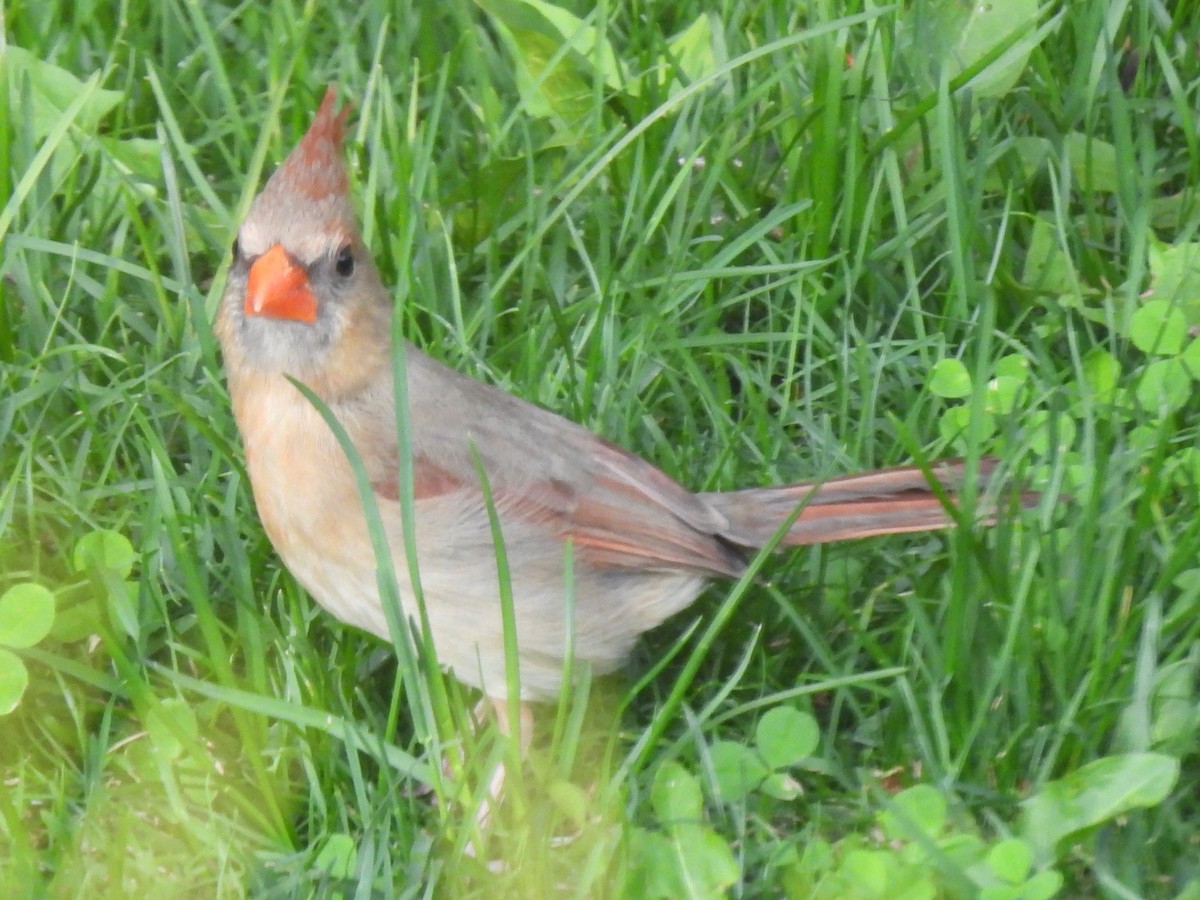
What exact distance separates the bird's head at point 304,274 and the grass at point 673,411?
0.48ft

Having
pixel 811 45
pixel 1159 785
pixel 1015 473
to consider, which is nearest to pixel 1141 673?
pixel 1159 785

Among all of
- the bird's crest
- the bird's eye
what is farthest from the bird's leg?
the bird's crest

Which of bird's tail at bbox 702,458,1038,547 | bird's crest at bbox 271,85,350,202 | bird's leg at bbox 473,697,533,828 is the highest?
bird's crest at bbox 271,85,350,202

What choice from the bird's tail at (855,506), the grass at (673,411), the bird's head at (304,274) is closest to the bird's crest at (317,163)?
the bird's head at (304,274)

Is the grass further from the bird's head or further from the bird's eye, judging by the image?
the bird's eye

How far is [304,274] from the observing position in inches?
92.8

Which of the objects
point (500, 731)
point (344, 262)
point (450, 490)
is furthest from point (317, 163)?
point (500, 731)

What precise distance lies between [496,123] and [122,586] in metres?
1.28

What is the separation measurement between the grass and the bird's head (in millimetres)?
148

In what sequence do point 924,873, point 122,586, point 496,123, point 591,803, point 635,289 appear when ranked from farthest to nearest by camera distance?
1. point 496,123
2. point 635,289
3. point 122,586
4. point 591,803
5. point 924,873

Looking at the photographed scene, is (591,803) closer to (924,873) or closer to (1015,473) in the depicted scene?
(924,873)

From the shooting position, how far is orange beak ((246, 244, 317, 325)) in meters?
2.30

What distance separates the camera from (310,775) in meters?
2.23

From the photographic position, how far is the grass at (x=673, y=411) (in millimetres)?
2160
